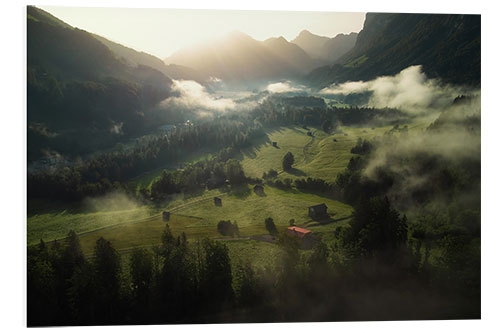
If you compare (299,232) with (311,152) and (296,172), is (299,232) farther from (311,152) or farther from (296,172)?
(311,152)

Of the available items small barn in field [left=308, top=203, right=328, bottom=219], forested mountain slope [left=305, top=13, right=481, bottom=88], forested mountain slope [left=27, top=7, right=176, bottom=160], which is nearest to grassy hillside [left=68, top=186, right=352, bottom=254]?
small barn in field [left=308, top=203, right=328, bottom=219]

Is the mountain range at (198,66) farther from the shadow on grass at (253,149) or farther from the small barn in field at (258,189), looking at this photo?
the small barn in field at (258,189)

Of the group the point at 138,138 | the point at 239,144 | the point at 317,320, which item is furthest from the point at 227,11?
the point at 138,138

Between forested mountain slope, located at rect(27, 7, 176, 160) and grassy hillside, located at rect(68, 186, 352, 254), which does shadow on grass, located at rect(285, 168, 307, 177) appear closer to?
grassy hillside, located at rect(68, 186, 352, 254)

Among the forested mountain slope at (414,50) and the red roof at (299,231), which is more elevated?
the forested mountain slope at (414,50)

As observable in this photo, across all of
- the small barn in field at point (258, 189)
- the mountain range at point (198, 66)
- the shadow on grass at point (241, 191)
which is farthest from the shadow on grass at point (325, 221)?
the mountain range at point (198, 66)

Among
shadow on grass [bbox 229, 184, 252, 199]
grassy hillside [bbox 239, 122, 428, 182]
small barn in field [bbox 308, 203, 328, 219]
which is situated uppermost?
grassy hillside [bbox 239, 122, 428, 182]
